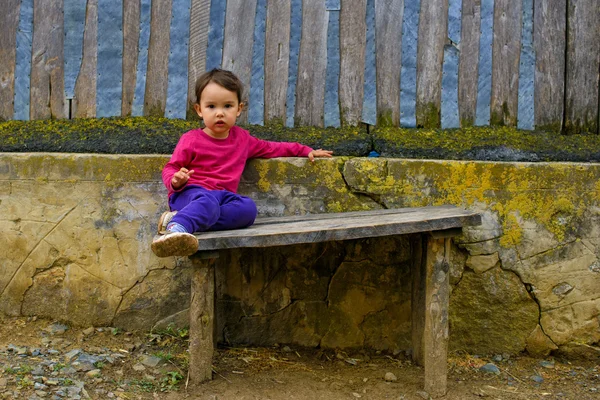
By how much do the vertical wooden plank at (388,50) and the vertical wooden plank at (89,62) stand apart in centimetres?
165

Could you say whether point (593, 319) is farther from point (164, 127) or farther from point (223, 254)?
point (164, 127)

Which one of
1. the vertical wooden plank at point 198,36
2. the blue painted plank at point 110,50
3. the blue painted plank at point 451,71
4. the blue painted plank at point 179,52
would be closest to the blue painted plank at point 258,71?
the vertical wooden plank at point 198,36

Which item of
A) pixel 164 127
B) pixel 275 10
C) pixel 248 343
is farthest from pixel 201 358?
pixel 275 10

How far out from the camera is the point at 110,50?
13.4 ft

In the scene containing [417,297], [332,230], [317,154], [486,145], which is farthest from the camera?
[486,145]

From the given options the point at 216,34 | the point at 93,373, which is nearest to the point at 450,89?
the point at 216,34

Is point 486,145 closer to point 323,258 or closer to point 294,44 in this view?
point 323,258

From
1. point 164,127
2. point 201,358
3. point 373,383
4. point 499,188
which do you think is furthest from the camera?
Result: point 164,127

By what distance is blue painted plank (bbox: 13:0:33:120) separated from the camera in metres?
4.09

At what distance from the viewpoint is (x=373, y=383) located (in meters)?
3.43

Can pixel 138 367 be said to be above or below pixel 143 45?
below

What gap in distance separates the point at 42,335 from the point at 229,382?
1.11 meters

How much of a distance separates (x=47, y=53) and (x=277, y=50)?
4.42ft

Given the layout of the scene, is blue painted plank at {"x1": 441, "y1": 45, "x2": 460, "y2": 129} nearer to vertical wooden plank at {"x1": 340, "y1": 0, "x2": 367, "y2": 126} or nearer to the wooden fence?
the wooden fence
